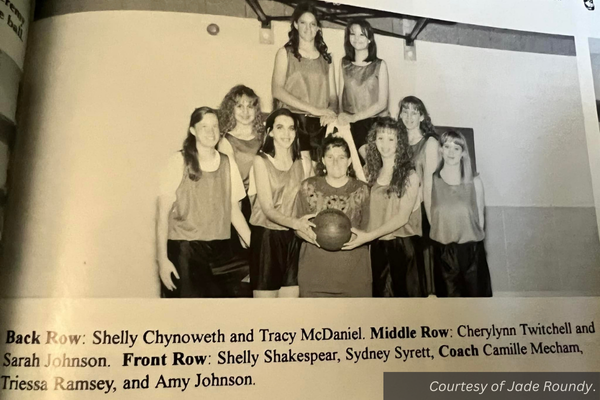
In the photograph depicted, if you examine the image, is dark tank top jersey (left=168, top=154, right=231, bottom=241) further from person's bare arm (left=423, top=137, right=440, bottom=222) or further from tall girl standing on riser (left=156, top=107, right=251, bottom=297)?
person's bare arm (left=423, top=137, right=440, bottom=222)

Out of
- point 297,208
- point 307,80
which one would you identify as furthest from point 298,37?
point 297,208

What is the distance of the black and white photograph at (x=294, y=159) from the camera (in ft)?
1.12

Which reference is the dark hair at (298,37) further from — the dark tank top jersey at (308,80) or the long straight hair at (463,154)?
the long straight hair at (463,154)

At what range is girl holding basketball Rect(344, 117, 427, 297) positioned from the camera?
0.37 metres

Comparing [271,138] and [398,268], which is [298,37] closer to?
[271,138]

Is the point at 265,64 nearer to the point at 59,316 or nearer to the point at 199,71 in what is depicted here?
the point at 199,71

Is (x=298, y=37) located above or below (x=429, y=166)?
above

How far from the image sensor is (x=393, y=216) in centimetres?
38

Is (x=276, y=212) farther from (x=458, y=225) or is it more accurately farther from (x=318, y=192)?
(x=458, y=225)

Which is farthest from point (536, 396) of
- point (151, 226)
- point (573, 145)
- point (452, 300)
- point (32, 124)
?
point (32, 124)

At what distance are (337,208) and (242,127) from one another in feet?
0.32

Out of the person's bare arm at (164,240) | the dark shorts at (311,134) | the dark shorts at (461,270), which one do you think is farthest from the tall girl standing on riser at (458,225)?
the person's bare arm at (164,240)

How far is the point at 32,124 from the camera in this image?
35 centimetres

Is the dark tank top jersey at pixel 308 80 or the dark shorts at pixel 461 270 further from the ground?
the dark tank top jersey at pixel 308 80
